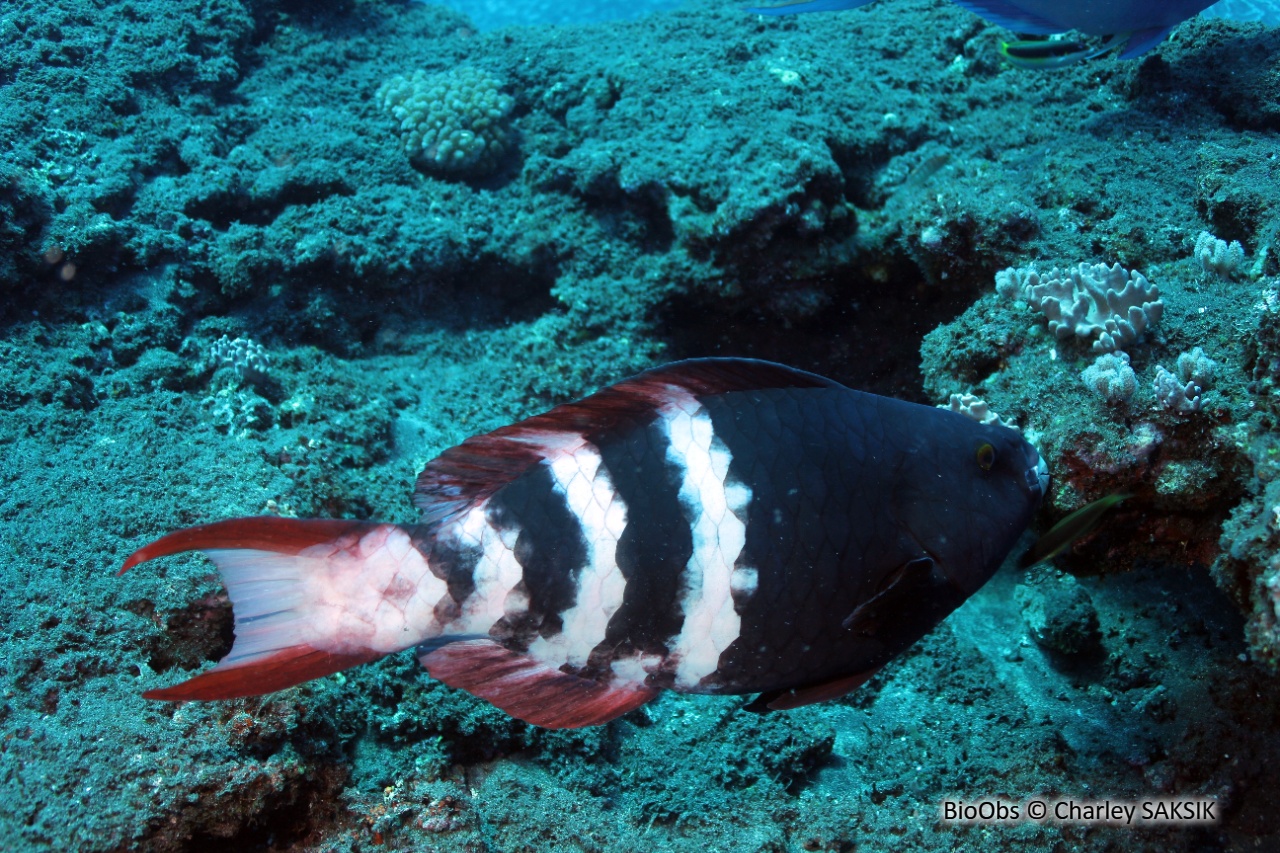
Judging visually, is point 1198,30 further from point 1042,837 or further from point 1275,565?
point 1042,837

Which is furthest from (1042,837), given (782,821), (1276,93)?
(1276,93)

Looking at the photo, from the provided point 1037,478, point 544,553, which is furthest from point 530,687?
point 1037,478

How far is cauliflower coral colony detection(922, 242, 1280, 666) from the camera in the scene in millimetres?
2389

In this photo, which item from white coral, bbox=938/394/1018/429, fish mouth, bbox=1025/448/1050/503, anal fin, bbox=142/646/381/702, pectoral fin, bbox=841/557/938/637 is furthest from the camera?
white coral, bbox=938/394/1018/429

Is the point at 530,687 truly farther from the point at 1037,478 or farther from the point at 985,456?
the point at 1037,478

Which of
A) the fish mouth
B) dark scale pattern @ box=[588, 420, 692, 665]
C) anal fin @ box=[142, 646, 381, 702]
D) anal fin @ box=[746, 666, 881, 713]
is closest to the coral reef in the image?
anal fin @ box=[142, 646, 381, 702]

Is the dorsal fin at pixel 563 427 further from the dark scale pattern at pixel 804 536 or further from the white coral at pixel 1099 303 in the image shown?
the white coral at pixel 1099 303

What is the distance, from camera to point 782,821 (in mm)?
2725

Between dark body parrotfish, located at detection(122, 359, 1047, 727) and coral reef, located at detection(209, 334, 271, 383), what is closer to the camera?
dark body parrotfish, located at detection(122, 359, 1047, 727)

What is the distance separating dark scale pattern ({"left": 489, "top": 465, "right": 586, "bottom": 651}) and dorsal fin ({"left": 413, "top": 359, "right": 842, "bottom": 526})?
15 centimetres

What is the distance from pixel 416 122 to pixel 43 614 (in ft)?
14.8

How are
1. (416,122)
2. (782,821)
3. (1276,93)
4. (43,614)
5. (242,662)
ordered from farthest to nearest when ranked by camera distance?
(416,122), (1276,93), (782,821), (43,614), (242,662)

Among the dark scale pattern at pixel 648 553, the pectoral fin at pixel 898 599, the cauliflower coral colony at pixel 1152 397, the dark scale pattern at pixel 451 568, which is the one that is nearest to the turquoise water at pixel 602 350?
the cauliflower coral colony at pixel 1152 397

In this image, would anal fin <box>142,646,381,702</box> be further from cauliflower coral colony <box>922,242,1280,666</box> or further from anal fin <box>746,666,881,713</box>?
cauliflower coral colony <box>922,242,1280,666</box>
